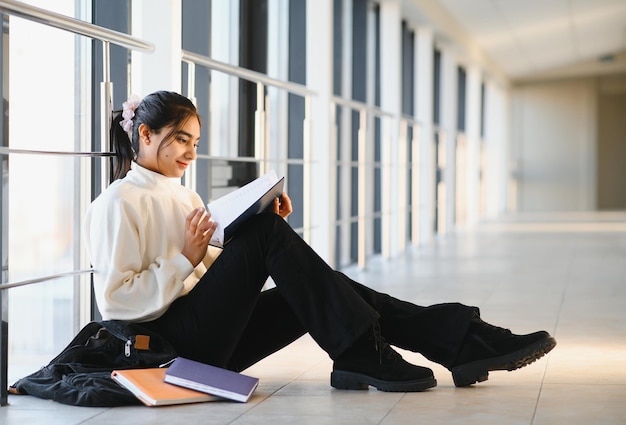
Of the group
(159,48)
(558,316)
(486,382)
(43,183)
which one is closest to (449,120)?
(558,316)

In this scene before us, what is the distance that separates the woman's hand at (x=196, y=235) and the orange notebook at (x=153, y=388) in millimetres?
195

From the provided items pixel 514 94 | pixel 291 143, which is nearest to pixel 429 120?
pixel 291 143

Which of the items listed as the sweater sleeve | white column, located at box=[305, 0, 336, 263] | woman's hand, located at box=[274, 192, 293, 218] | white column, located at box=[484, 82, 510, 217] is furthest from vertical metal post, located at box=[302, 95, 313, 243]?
white column, located at box=[484, 82, 510, 217]

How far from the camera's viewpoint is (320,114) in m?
4.03

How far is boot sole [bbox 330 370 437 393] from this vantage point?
69.6 inches

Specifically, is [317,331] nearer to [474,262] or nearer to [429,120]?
[474,262]

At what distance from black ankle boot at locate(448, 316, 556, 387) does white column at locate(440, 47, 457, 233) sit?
6007mm

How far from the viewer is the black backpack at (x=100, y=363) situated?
167cm

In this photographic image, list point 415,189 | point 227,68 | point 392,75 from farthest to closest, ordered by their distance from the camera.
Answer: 1. point 415,189
2. point 392,75
3. point 227,68

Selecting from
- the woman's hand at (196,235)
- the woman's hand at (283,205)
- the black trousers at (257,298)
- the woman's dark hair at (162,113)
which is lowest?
the black trousers at (257,298)

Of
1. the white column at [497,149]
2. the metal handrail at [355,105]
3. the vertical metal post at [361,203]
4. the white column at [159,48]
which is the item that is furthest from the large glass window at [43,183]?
the white column at [497,149]

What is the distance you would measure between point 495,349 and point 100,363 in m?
0.68

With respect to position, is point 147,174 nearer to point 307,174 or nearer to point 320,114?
point 307,174

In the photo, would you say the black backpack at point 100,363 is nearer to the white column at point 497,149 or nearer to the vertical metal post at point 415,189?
the vertical metal post at point 415,189
